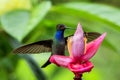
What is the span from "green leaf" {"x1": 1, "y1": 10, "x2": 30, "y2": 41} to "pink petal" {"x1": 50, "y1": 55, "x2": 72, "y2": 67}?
245 mm

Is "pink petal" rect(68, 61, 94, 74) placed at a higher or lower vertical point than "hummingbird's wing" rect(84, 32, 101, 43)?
lower

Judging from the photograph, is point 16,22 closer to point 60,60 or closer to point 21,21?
point 21,21

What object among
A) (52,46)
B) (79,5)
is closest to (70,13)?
(79,5)

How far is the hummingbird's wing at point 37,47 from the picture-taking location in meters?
0.40

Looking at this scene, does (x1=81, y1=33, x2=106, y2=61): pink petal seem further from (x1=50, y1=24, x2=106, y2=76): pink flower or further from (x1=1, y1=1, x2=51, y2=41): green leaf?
(x1=1, y1=1, x2=51, y2=41): green leaf

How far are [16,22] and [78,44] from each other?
348 mm

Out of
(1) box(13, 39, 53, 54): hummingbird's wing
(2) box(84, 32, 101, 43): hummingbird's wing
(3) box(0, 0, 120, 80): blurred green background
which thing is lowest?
(3) box(0, 0, 120, 80): blurred green background

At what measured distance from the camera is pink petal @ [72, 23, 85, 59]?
0.40m

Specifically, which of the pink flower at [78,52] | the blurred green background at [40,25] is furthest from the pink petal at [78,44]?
the blurred green background at [40,25]

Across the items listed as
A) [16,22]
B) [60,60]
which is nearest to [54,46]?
[60,60]

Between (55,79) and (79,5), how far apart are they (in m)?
0.22

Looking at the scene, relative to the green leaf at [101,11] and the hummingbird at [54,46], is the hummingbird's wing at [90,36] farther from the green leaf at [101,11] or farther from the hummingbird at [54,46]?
the green leaf at [101,11]

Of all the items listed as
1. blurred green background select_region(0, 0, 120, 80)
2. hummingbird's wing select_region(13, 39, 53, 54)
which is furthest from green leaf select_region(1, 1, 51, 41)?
hummingbird's wing select_region(13, 39, 53, 54)

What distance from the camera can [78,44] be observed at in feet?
1.32
